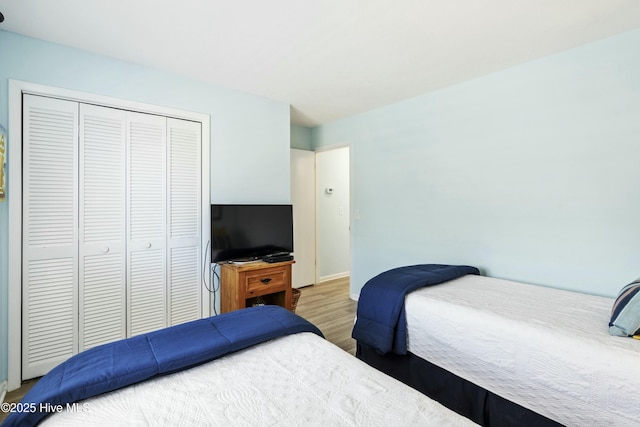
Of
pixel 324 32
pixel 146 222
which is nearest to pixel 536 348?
pixel 324 32

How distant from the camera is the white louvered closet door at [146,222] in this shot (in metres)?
2.58

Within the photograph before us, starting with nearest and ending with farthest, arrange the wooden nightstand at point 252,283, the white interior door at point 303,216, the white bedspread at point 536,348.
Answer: the white bedspread at point 536,348 → the wooden nightstand at point 252,283 → the white interior door at point 303,216

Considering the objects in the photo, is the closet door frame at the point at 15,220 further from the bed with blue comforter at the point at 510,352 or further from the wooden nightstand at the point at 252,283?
the bed with blue comforter at the point at 510,352

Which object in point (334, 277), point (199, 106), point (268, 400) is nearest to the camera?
point (268, 400)

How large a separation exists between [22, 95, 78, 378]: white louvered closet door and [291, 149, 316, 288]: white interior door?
256 cm

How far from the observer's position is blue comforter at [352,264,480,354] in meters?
2.12

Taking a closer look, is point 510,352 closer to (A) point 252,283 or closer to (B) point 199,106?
(A) point 252,283

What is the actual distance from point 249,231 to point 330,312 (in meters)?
1.40

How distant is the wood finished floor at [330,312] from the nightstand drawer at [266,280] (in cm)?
65

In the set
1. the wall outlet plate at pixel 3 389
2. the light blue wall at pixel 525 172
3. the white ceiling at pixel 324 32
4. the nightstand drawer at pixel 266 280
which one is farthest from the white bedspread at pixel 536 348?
the wall outlet plate at pixel 3 389

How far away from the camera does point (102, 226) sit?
245 centimetres

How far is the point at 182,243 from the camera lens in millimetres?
2846

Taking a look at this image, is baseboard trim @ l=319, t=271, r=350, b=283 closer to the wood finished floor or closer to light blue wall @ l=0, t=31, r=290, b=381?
the wood finished floor

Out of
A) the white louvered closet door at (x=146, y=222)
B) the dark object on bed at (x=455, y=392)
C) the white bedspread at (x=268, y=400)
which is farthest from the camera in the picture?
the white louvered closet door at (x=146, y=222)
